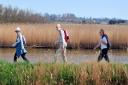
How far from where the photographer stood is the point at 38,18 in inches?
2547

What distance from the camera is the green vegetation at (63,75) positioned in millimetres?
12016

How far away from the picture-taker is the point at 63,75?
480 inches

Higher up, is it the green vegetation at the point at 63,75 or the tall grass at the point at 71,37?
the green vegetation at the point at 63,75

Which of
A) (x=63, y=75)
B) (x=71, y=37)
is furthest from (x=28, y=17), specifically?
(x=63, y=75)

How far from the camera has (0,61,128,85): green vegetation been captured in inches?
473

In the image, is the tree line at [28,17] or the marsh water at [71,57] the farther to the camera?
the tree line at [28,17]

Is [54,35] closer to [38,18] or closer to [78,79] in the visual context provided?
[78,79]

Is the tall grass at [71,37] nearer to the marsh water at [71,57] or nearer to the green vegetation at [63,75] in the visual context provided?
the marsh water at [71,57]

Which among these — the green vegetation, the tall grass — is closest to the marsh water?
the tall grass

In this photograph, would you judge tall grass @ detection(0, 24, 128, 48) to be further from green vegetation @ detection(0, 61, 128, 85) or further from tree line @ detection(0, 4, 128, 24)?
tree line @ detection(0, 4, 128, 24)

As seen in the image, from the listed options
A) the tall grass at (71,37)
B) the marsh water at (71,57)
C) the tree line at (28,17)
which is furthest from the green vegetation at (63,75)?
the tree line at (28,17)

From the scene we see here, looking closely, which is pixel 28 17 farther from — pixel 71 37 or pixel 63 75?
A: pixel 63 75

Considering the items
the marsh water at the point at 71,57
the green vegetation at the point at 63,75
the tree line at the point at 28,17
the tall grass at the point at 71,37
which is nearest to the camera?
the green vegetation at the point at 63,75

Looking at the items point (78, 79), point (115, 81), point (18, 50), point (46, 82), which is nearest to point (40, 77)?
point (46, 82)
